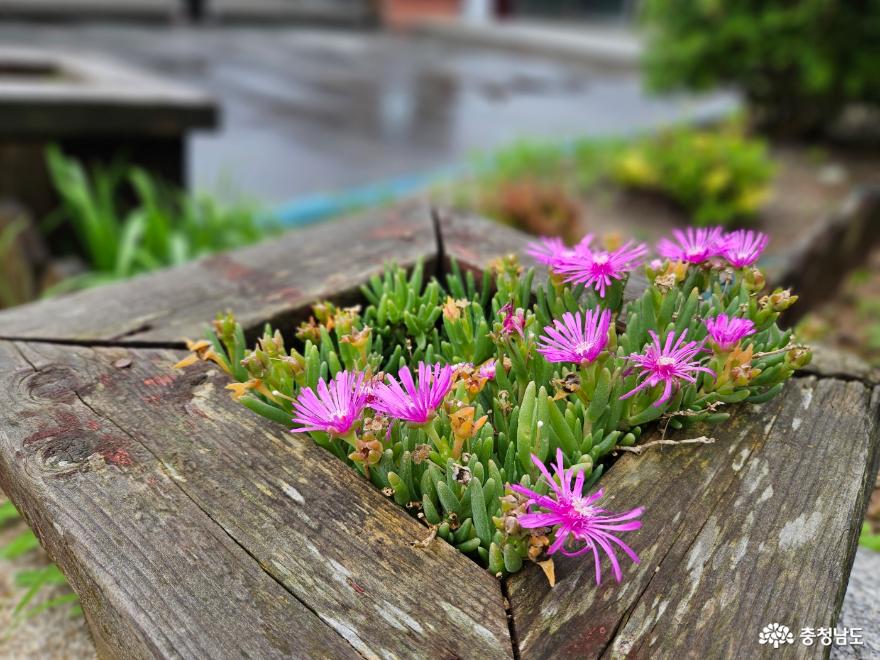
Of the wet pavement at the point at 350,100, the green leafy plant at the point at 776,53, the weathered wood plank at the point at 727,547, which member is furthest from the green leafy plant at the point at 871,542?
the green leafy plant at the point at 776,53

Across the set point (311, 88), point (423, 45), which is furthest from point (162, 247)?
point (423, 45)

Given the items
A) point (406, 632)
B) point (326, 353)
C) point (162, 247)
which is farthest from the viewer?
point (162, 247)

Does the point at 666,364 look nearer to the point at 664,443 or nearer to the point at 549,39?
the point at 664,443

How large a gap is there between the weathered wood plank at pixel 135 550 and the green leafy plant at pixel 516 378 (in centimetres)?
17

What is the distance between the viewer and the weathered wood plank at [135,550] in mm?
881

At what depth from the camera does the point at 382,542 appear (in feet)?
3.26

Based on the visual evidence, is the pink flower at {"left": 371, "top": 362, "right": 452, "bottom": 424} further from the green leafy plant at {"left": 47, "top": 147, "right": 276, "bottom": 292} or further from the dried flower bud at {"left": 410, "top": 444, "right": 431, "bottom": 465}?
the green leafy plant at {"left": 47, "top": 147, "right": 276, "bottom": 292}

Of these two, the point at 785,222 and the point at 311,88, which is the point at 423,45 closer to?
the point at 311,88

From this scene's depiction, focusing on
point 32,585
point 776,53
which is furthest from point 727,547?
point 776,53

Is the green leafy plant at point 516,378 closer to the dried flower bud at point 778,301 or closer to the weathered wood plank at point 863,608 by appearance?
the dried flower bud at point 778,301

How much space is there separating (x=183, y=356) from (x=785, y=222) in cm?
454

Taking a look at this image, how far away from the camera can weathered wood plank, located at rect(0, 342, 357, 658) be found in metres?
0.88

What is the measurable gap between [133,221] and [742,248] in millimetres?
2642

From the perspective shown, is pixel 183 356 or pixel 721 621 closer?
pixel 721 621
